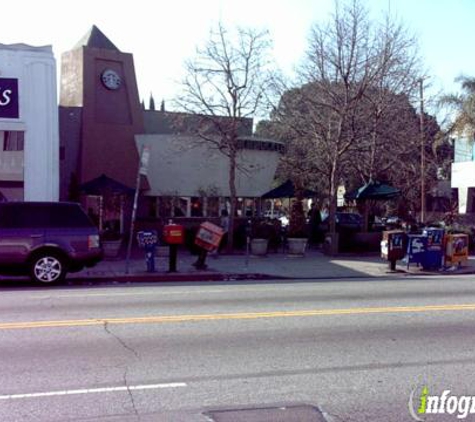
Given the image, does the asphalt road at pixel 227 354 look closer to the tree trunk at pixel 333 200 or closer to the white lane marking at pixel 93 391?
the white lane marking at pixel 93 391

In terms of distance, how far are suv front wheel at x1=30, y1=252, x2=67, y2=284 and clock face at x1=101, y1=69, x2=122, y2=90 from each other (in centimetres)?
1685

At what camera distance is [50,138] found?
2125cm

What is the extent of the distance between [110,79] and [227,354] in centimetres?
2458

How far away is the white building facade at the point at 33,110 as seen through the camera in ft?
67.1

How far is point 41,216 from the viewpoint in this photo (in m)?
14.4

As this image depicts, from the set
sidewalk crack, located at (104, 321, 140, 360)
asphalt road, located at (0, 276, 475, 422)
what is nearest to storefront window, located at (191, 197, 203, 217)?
asphalt road, located at (0, 276, 475, 422)

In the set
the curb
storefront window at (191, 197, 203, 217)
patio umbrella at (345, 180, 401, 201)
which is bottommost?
the curb

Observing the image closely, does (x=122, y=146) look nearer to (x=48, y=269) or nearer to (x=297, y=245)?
(x=297, y=245)

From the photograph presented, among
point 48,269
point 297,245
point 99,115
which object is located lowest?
point 48,269

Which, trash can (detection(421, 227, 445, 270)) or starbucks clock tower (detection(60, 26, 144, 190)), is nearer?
trash can (detection(421, 227, 445, 270))

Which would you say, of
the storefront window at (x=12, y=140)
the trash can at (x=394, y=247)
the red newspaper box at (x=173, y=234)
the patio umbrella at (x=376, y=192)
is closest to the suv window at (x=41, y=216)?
the red newspaper box at (x=173, y=234)

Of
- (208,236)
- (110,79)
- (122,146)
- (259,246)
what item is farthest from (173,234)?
(110,79)

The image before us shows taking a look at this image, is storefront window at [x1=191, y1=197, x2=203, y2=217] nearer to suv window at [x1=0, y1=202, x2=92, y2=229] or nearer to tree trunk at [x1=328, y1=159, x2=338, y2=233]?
tree trunk at [x1=328, y1=159, x2=338, y2=233]

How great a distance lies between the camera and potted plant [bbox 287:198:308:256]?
70.1ft
